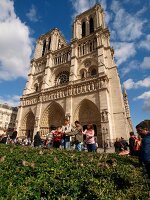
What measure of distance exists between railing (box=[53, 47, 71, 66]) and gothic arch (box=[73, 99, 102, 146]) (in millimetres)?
11219

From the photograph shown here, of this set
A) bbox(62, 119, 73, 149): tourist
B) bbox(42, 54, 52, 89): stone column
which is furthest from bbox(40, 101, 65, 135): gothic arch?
bbox(62, 119, 73, 149): tourist

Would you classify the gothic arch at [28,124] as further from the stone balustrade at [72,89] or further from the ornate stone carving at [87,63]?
the ornate stone carving at [87,63]

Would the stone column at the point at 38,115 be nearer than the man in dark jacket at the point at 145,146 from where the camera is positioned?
No

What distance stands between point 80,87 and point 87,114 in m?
4.26

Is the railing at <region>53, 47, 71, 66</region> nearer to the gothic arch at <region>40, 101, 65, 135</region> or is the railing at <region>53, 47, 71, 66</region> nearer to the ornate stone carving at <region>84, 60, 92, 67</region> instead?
the ornate stone carving at <region>84, 60, 92, 67</region>

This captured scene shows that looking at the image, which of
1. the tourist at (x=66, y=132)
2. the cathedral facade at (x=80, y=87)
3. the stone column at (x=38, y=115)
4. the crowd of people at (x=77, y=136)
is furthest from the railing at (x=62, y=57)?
the crowd of people at (x=77, y=136)

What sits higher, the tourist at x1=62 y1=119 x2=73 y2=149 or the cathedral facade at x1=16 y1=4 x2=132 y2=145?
the cathedral facade at x1=16 y1=4 x2=132 y2=145

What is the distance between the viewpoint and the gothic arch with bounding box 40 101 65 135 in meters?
24.3

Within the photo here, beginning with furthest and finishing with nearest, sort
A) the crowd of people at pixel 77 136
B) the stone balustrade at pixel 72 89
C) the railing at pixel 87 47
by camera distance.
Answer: the railing at pixel 87 47 < the stone balustrade at pixel 72 89 < the crowd of people at pixel 77 136

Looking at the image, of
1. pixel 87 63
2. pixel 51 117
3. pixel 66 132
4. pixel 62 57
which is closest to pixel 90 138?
pixel 66 132

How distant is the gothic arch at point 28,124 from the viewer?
87.4 feet

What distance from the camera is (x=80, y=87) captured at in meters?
23.1

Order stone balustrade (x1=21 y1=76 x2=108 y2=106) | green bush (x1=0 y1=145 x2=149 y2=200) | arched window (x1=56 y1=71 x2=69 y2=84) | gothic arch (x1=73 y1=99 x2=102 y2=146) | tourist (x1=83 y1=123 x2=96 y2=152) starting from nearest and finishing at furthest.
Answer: green bush (x1=0 y1=145 x2=149 y2=200) < tourist (x1=83 y1=123 x2=96 y2=152) < gothic arch (x1=73 y1=99 x2=102 y2=146) < stone balustrade (x1=21 y1=76 x2=108 y2=106) < arched window (x1=56 y1=71 x2=69 y2=84)

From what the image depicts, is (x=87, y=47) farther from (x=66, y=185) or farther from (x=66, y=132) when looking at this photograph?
(x=66, y=185)
